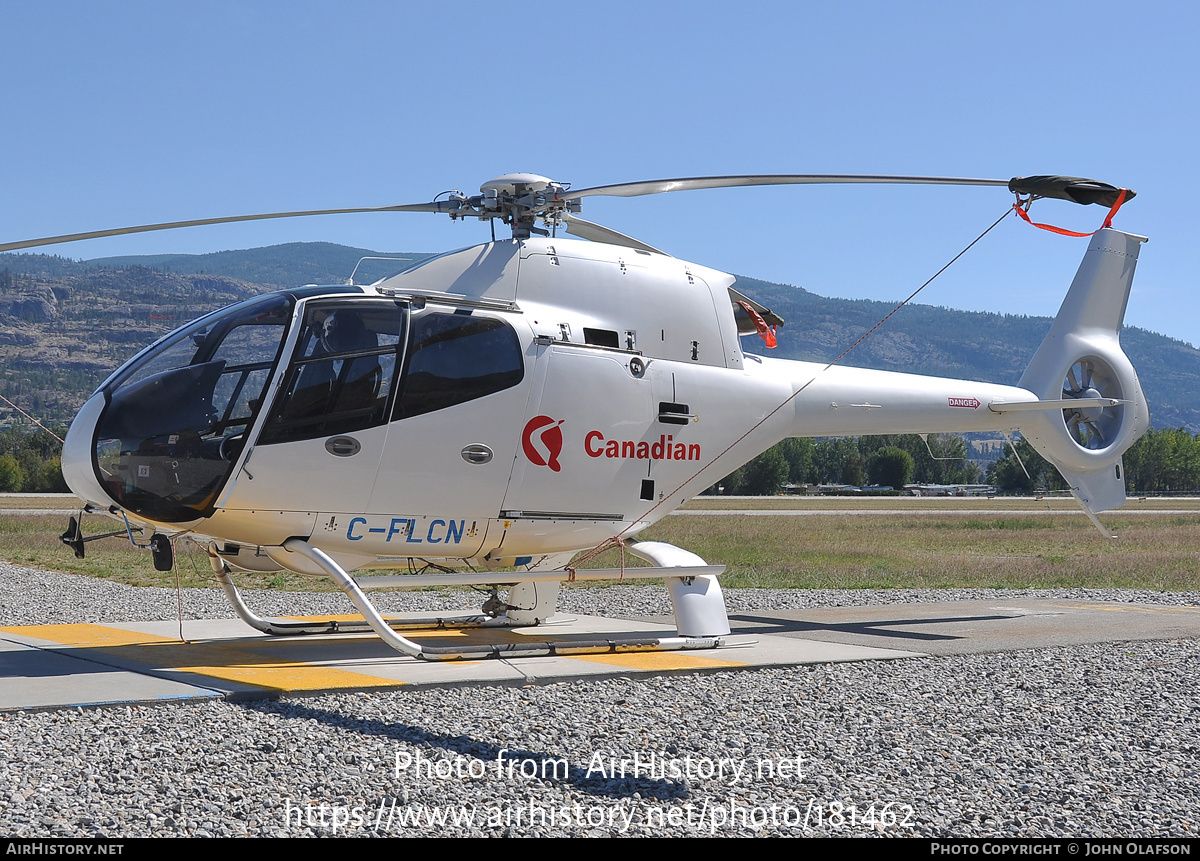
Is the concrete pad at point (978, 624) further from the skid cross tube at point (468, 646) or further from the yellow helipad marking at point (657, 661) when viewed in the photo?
the yellow helipad marking at point (657, 661)

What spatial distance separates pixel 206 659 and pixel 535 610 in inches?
156

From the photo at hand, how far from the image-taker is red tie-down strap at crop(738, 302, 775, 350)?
1165 cm

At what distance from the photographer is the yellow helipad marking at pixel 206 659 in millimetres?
8133

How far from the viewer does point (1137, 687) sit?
9031 millimetres

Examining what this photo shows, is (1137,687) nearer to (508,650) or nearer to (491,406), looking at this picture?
(508,650)

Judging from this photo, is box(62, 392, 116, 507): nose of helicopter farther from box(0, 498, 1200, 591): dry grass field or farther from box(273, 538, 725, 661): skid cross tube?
box(0, 498, 1200, 591): dry grass field

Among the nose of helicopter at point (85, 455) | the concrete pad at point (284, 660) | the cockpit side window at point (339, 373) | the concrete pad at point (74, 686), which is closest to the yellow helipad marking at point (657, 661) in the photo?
the concrete pad at point (284, 660)

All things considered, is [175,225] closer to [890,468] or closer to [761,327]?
[761,327]

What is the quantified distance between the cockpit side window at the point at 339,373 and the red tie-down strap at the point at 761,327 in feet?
14.1

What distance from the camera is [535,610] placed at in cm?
1209

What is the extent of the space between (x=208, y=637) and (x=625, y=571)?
438 cm

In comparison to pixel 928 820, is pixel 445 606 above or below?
below

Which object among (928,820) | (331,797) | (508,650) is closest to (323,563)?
(508,650)

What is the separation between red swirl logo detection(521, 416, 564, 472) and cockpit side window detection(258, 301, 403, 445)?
4.64ft
